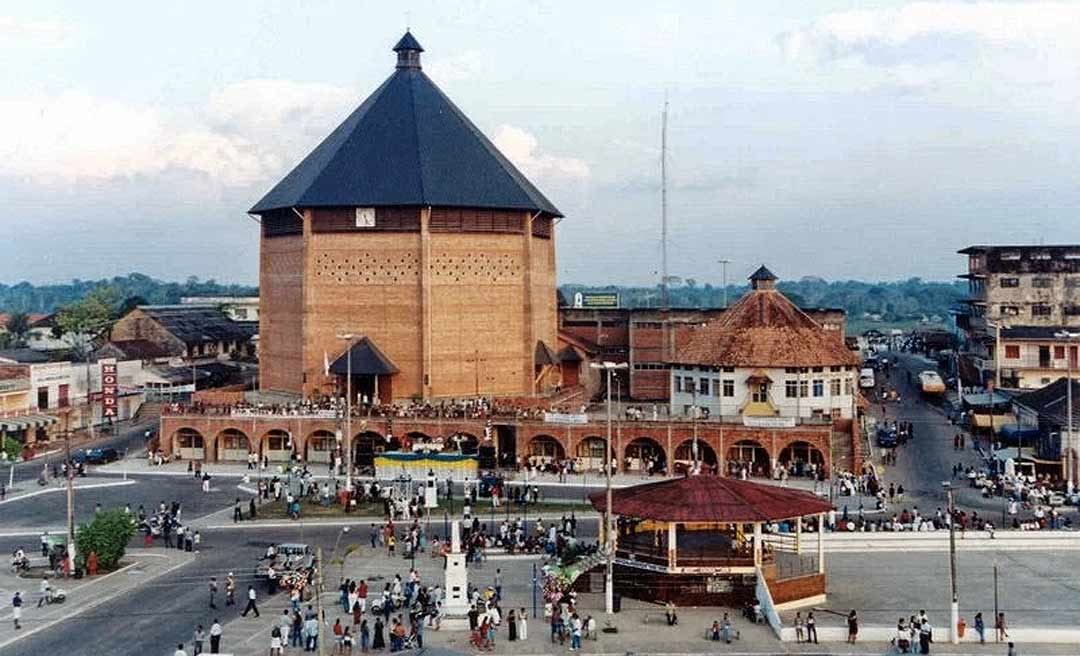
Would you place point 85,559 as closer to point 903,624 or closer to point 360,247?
point 903,624

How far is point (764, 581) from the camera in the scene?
3853 cm

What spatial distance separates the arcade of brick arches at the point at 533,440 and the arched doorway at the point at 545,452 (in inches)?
2.2

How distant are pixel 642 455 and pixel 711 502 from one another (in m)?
29.6

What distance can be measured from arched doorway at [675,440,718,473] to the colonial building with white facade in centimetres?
238

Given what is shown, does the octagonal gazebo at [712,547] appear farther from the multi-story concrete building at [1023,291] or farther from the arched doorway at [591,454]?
the multi-story concrete building at [1023,291]

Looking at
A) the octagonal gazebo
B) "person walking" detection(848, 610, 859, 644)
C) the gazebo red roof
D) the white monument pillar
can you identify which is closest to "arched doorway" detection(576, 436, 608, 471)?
the octagonal gazebo

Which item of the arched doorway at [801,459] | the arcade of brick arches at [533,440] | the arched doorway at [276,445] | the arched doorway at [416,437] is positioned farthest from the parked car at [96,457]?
the arched doorway at [801,459]

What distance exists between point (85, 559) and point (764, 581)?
23535 millimetres

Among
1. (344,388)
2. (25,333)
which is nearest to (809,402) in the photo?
(344,388)

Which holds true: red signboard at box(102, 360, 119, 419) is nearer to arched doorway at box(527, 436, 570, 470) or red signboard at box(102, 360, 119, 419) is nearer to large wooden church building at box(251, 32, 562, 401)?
large wooden church building at box(251, 32, 562, 401)

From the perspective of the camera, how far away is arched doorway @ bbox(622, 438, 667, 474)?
6856 centimetres

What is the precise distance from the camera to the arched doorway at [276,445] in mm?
74062

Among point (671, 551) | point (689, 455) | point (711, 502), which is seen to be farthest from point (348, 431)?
point (711, 502)

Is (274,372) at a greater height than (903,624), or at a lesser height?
greater
